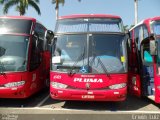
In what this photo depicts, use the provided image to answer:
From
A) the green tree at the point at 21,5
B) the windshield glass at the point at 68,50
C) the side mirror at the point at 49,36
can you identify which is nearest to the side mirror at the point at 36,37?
the side mirror at the point at 49,36

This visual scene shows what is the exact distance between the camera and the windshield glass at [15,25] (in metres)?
10.9

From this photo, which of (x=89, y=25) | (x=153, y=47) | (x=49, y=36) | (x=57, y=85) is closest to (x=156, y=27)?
(x=153, y=47)

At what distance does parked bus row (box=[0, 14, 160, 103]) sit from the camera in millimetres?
9570

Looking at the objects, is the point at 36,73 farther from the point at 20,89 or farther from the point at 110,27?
the point at 110,27

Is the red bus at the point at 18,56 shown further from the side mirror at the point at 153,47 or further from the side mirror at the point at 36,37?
the side mirror at the point at 153,47

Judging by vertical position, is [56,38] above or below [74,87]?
above

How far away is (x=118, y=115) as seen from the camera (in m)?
6.51

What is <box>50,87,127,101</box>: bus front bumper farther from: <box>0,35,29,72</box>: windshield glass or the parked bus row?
<box>0,35,29,72</box>: windshield glass

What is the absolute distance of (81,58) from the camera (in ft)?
32.3

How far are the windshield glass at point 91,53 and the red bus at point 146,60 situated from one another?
941mm

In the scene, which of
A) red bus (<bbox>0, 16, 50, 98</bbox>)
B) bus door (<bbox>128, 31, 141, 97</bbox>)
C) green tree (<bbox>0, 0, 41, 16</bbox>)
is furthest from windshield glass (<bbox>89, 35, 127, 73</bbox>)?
green tree (<bbox>0, 0, 41, 16</bbox>)

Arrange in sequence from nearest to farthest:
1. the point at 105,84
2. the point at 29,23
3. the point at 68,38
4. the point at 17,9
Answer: the point at 105,84
the point at 68,38
the point at 29,23
the point at 17,9

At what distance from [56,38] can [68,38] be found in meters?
0.41

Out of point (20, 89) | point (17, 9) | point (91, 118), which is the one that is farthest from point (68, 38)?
point (17, 9)
